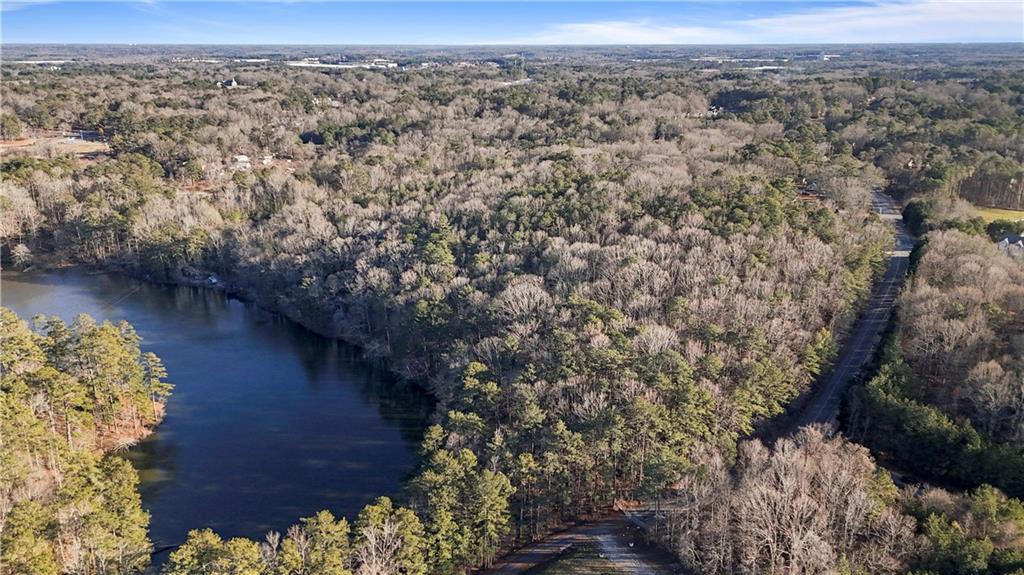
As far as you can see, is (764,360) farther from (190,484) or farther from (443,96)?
(443,96)

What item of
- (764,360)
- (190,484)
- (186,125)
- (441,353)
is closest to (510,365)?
(441,353)

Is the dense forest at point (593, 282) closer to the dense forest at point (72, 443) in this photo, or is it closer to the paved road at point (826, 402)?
the paved road at point (826, 402)

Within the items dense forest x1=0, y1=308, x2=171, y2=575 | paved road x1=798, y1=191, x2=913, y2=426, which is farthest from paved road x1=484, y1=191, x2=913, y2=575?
dense forest x1=0, y1=308, x2=171, y2=575

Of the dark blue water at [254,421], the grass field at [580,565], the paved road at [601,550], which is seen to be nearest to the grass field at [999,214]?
the paved road at [601,550]

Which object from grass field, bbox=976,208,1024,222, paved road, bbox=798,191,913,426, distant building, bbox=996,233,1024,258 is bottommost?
paved road, bbox=798,191,913,426

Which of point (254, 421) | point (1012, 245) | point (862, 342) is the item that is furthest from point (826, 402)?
point (254, 421)

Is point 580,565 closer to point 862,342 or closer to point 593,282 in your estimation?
point 593,282

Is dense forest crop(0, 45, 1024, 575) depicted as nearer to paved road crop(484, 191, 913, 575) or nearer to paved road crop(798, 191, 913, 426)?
paved road crop(484, 191, 913, 575)
